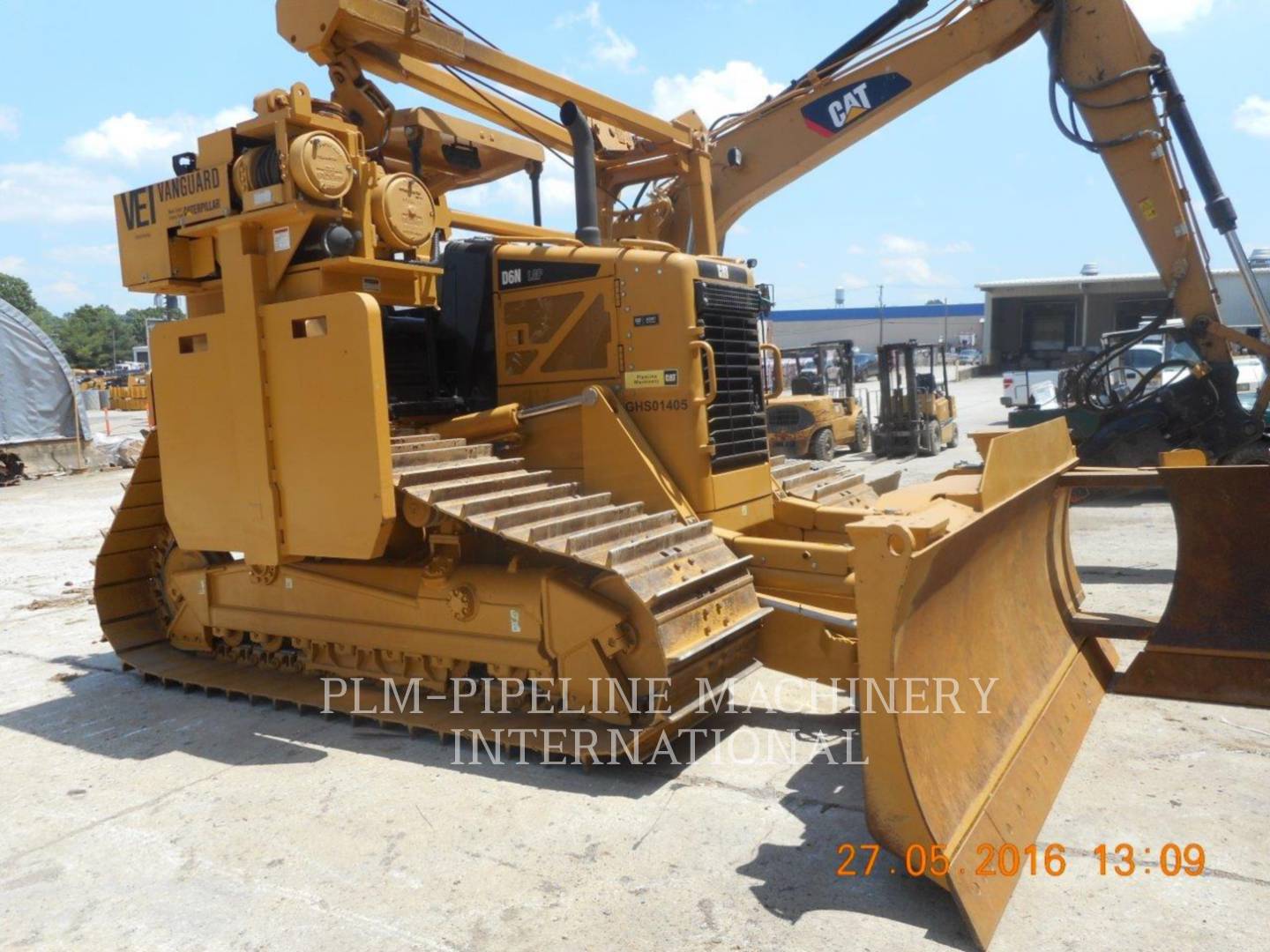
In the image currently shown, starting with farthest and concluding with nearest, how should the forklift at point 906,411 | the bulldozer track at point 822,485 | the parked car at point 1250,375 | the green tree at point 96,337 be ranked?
1. the green tree at point 96,337
2. the forklift at point 906,411
3. the parked car at point 1250,375
4. the bulldozer track at point 822,485

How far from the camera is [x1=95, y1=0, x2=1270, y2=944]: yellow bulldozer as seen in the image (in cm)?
430

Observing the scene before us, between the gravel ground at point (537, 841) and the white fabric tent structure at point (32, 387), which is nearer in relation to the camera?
the gravel ground at point (537, 841)

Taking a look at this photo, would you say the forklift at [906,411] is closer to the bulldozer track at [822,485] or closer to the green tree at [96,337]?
the bulldozer track at [822,485]

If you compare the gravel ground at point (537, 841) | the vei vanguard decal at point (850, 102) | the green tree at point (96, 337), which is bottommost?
the gravel ground at point (537, 841)

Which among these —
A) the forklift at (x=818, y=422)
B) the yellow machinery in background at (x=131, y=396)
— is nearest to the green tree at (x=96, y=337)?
the yellow machinery in background at (x=131, y=396)

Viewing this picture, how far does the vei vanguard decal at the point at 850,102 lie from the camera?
8.17 m

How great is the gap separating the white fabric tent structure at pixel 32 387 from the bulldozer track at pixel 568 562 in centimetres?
1604

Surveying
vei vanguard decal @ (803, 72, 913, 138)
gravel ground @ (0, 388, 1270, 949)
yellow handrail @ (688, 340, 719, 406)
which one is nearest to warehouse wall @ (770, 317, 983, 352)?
vei vanguard decal @ (803, 72, 913, 138)

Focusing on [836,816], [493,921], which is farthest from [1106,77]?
[493,921]

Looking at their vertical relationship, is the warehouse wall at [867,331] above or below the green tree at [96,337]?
below

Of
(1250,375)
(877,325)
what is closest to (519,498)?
(1250,375)

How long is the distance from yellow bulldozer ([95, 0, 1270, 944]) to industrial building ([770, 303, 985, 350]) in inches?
2399

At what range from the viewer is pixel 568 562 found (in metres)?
4.74

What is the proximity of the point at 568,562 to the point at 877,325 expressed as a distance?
69443mm
